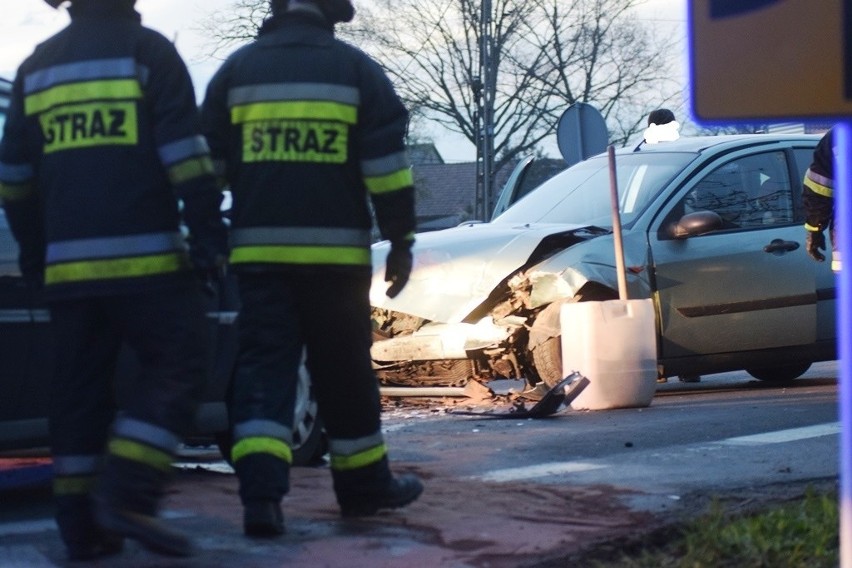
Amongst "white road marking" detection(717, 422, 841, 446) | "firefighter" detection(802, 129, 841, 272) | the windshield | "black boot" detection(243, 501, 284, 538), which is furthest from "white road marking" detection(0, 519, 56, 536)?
the windshield

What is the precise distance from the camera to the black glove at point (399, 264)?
16.2 ft

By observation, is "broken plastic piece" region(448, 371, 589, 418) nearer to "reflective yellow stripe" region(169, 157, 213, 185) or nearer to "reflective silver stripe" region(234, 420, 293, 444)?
"reflective silver stripe" region(234, 420, 293, 444)

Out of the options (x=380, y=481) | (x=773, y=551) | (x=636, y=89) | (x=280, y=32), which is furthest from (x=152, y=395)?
(x=636, y=89)

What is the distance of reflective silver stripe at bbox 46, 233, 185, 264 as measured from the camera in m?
4.36

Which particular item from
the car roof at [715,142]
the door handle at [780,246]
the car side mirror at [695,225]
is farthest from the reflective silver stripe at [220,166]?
the car roof at [715,142]

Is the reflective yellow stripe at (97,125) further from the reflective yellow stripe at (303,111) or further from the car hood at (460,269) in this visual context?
the car hood at (460,269)

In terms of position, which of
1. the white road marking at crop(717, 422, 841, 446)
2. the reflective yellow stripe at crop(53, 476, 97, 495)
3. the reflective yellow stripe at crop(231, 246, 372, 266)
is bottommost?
the white road marking at crop(717, 422, 841, 446)

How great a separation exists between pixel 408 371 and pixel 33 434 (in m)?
4.48

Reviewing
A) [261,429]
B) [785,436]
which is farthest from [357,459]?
[785,436]

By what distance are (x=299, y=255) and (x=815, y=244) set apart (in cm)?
503

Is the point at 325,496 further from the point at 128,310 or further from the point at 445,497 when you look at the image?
the point at 128,310

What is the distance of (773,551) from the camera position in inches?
172

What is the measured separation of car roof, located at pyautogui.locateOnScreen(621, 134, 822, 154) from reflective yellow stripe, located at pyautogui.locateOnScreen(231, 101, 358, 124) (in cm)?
566

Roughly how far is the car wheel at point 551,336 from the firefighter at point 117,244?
15.7 feet
